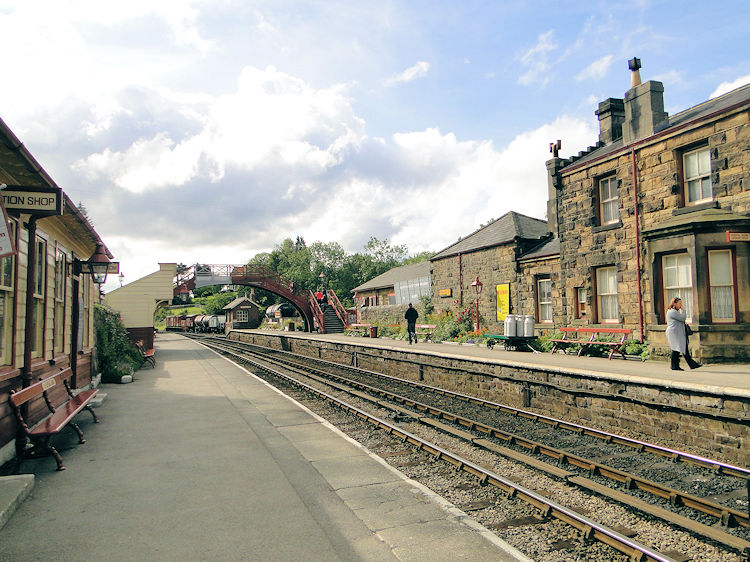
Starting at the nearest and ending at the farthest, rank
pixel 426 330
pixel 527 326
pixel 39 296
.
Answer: pixel 39 296
pixel 527 326
pixel 426 330

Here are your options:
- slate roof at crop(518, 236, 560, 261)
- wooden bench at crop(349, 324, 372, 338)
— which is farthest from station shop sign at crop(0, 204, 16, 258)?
wooden bench at crop(349, 324, 372, 338)

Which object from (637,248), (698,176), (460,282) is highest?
(698,176)

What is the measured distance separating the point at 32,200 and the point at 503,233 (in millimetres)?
18304

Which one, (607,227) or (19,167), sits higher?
(607,227)

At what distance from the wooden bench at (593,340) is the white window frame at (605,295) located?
0.51m

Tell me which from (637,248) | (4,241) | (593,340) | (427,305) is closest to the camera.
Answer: (4,241)

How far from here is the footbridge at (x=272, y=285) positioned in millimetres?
36094

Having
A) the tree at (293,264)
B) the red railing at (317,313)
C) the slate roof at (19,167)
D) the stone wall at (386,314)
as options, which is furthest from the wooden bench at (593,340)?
the tree at (293,264)

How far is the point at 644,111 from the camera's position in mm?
14430

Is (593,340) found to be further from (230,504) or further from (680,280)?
(230,504)

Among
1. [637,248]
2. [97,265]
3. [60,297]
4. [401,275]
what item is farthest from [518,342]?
[401,275]

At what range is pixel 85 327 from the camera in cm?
1253

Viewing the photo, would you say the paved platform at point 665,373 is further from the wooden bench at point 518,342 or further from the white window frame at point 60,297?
the white window frame at point 60,297

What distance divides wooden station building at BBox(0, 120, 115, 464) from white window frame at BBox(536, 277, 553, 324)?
14735 millimetres
